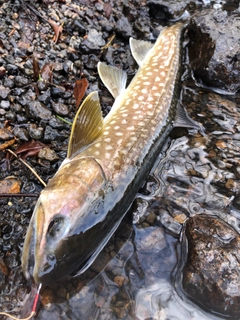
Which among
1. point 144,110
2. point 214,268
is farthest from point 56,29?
point 214,268

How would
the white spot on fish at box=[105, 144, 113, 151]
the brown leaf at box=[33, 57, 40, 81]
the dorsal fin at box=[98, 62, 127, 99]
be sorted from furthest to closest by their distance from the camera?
the dorsal fin at box=[98, 62, 127, 99] < the brown leaf at box=[33, 57, 40, 81] < the white spot on fish at box=[105, 144, 113, 151]

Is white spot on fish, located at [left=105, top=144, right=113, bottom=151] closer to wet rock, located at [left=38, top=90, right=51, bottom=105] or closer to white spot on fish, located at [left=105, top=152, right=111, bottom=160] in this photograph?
white spot on fish, located at [left=105, top=152, right=111, bottom=160]

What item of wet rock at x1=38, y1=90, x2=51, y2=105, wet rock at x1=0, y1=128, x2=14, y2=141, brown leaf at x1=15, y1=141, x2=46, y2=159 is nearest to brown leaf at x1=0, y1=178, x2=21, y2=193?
brown leaf at x1=15, y1=141, x2=46, y2=159

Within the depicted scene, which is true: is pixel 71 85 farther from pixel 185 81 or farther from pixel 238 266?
pixel 238 266

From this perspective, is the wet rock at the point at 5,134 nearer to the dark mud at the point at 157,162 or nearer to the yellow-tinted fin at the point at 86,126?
the dark mud at the point at 157,162

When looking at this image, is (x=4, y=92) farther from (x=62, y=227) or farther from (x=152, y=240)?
(x=152, y=240)

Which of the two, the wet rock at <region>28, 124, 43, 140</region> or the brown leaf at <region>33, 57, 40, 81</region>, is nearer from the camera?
the wet rock at <region>28, 124, 43, 140</region>

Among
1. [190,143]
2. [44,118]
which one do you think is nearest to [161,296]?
[190,143]
